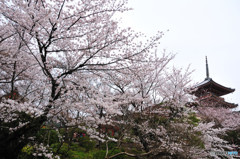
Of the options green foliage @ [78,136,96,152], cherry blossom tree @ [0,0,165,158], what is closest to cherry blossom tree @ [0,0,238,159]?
cherry blossom tree @ [0,0,165,158]

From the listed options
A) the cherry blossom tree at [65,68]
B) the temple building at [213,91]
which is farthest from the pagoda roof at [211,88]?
the cherry blossom tree at [65,68]

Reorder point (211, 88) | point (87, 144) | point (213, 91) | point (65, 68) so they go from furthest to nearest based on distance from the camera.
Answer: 1. point (213, 91)
2. point (211, 88)
3. point (87, 144)
4. point (65, 68)

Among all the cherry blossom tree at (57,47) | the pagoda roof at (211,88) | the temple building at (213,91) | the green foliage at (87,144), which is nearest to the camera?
the cherry blossom tree at (57,47)

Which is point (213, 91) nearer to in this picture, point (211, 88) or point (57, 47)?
point (211, 88)

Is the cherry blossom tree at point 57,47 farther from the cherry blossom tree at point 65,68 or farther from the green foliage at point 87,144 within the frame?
the green foliage at point 87,144

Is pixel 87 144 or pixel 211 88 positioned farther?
pixel 211 88

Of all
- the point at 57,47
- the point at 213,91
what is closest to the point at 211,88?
the point at 213,91

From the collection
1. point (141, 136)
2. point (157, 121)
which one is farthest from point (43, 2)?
point (157, 121)

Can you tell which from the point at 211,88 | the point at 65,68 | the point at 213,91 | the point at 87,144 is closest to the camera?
the point at 65,68

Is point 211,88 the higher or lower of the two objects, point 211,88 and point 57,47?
the higher

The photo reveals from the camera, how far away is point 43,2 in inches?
162

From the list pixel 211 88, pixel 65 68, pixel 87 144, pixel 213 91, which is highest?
pixel 211 88

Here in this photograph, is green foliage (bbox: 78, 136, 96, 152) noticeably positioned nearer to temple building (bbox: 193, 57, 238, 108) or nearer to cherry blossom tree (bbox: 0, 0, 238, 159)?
cherry blossom tree (bbox: 0, 0, 238, 159)

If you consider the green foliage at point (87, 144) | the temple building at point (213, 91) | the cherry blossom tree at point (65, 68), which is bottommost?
the green foliage at point (87, 144)
